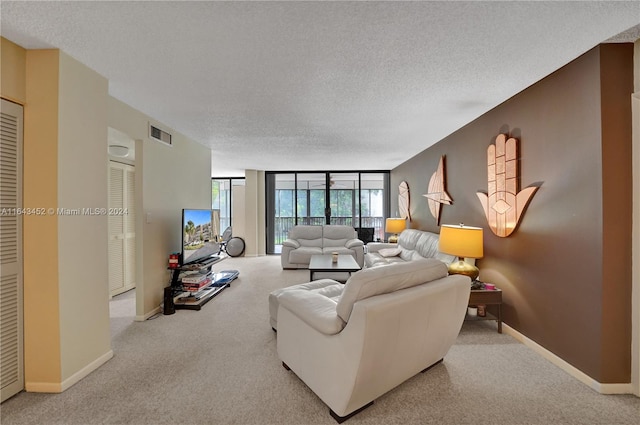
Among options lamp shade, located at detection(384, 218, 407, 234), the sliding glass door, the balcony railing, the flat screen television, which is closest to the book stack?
the flat screen television

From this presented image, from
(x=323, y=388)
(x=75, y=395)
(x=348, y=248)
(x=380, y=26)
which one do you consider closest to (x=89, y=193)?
(x=75, y=395)

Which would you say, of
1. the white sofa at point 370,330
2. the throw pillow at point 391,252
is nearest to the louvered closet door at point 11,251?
the white sofa at point 370,330

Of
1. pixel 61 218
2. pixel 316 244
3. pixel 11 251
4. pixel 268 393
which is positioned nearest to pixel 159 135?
pixel 61 218

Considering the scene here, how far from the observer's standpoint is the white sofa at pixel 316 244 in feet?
17.9

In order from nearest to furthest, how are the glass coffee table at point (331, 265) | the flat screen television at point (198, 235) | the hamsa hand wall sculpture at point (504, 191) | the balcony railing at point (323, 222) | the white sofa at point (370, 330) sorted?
the white sofa at point (370, 330) → the hamsa hand wall sculpture at point (504, 191) → the flat screen television at point (198, 235) → the glass coffee table at point (331, 265) → the balcony railing at point (323, 222)

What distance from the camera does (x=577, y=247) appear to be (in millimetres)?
1910

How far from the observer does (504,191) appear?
8.53 feet

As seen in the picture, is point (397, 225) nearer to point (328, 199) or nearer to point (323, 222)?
point (328, 199)

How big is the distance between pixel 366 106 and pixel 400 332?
220 cm

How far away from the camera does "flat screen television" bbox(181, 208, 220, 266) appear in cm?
338

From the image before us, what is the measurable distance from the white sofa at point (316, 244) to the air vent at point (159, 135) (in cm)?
304

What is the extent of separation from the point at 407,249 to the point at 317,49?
3917 millimetres

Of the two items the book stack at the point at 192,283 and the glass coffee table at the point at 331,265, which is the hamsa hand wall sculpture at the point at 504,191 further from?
the book stack at the point at 192,283

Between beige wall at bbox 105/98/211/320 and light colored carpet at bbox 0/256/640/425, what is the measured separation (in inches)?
28.1
